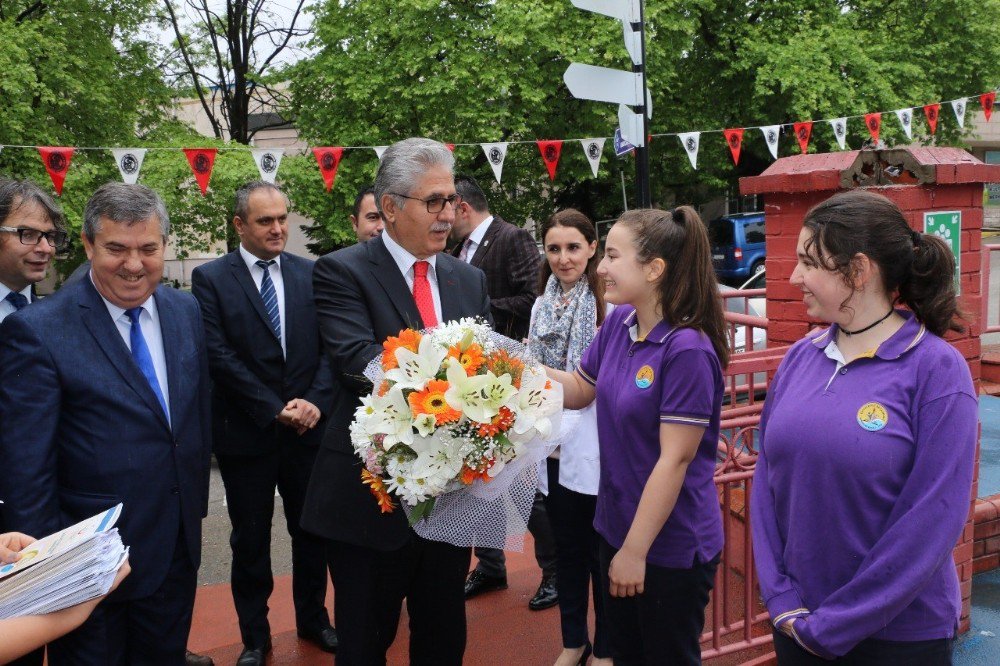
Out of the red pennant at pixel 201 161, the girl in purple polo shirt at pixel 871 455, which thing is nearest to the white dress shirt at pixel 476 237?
the girl in purple polo shirt at pixel 871 455

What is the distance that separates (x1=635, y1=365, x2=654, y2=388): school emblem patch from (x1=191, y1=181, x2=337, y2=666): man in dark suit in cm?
171

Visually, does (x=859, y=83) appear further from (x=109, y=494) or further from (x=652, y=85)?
(x=109, y=494)

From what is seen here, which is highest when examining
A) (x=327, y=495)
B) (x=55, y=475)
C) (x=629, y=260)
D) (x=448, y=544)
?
(x=629, y=260)

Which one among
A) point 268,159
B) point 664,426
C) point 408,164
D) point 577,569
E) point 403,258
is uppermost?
point 268,159

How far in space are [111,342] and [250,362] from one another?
3.71ft

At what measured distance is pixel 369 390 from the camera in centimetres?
254

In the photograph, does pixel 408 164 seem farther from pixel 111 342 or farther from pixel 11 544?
pixel 11 544

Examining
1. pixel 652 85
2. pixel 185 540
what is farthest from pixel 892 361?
pixel 652 85

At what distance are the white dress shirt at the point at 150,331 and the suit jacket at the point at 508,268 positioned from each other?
80.0 inches

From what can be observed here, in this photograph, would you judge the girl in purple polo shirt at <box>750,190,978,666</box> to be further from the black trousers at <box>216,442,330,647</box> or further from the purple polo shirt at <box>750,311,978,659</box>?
the black trousers at <box>216,442,330,647</box>

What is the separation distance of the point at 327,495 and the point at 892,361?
1.67 metres

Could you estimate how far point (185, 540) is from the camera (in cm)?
282

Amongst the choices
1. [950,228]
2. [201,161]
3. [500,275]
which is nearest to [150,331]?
[500,275]

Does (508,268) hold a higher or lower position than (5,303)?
lower
